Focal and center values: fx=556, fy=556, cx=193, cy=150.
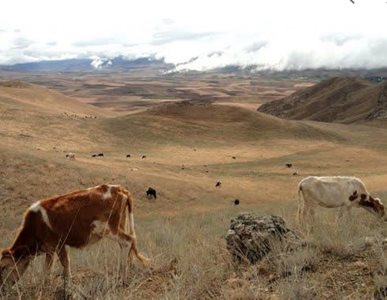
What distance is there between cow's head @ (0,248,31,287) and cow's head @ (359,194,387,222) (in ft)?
31.1

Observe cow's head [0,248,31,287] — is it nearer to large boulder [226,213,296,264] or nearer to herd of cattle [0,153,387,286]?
herd of cattle [0,153,387,286]

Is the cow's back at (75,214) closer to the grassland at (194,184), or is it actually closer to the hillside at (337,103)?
the grassland at (194,184)

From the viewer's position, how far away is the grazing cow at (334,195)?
48.1 ft

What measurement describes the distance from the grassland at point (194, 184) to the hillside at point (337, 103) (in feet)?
84.9

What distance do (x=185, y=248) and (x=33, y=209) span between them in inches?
94.6

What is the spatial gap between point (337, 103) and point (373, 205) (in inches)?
4684

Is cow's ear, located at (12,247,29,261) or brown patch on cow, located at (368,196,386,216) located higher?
cow's ear, located at (12,247,29,261)

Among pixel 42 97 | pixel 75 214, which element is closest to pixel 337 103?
pixel 42 97

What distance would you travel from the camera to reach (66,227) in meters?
7.59

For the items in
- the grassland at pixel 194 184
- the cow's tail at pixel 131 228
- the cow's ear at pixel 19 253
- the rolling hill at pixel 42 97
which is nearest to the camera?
the grassland at pixel 194 184

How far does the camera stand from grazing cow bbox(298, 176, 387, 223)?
1465 cm

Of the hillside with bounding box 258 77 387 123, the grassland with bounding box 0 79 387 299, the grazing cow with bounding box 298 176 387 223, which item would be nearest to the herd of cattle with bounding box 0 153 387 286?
the grassland with bounding box 0 79 387 299

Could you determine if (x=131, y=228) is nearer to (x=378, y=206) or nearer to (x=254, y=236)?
(x=254, y=236)

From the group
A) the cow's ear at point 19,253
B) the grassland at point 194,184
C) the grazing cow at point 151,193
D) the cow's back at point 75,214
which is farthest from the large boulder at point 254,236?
the grazing cow at point 151,193
